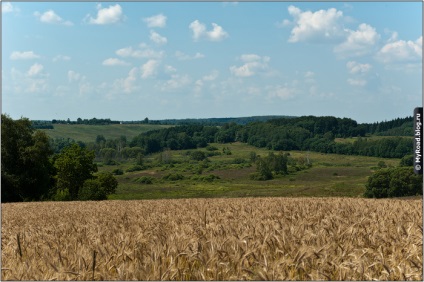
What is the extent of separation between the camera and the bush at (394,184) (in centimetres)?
11650

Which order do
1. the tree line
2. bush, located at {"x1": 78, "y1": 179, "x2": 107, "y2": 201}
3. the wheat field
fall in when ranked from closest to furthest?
the wheat field → the tree line → bush, located at {"x1": 78, "y1": 179, "x2": 107, "y2": 201}

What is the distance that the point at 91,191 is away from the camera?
85938 millimetres

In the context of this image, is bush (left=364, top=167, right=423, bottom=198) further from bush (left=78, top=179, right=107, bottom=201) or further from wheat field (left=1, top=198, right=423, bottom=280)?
wheat field (left=1, top=198, right=423, bottom=280)

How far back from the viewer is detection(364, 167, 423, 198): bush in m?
116

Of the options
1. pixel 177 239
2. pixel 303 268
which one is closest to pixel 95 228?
pixel 177 239

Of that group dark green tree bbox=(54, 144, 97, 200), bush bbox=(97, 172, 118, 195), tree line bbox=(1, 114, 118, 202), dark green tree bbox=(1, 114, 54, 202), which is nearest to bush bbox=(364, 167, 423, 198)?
bush bbox=(97, 172, 118, 195)

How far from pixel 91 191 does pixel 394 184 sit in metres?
66.8

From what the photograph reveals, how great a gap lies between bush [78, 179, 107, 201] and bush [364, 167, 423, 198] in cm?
5907

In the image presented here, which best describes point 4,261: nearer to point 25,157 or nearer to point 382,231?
point 382,231

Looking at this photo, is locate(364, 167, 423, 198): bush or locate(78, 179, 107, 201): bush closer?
locate(78, 179, 107, 201): bush

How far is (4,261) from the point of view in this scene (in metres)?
9.48

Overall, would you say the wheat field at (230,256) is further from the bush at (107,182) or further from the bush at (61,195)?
the bush at (107,182)

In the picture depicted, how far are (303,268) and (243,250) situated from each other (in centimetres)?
129

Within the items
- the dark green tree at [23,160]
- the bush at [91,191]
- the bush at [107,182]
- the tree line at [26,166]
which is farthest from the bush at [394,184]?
the dark green tree at [23,160]
